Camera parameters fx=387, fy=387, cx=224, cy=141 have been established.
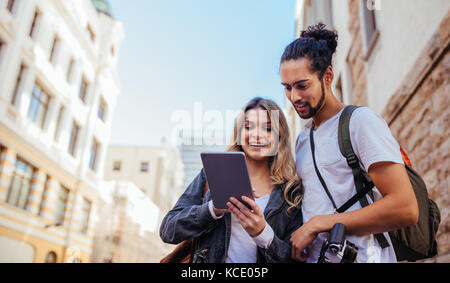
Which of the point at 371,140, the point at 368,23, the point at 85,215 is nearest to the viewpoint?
the point at 371,140

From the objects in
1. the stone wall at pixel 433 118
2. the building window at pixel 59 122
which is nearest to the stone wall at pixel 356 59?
the stone wall at pixel 433 118

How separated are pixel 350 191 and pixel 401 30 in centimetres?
445

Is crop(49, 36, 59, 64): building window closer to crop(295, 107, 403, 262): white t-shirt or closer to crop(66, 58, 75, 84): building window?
crop(66, 58, 75, 84): building window

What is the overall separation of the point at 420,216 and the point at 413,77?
3554 mm

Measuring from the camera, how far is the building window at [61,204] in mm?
19828

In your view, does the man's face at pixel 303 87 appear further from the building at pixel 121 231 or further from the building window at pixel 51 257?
the building at pixel 121 231

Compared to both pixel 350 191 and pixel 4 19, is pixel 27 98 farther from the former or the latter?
pixel 350 191

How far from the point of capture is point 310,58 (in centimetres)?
200

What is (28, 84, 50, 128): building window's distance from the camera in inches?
687

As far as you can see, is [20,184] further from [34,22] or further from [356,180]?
[356,180]

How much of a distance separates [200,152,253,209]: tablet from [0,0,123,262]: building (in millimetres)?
13312

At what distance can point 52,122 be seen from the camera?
19.0 meters

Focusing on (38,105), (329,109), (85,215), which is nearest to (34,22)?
(38,105)

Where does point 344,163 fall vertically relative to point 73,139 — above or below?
below
